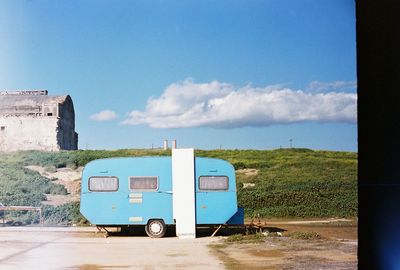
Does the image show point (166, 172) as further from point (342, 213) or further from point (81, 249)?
point (342, 213)

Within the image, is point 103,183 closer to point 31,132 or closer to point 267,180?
point 31,132

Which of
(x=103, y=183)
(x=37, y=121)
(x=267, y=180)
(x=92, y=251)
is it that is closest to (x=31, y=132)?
(x=37, y=121)

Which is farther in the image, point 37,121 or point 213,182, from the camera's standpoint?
point 213,182

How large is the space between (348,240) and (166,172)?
6.46ft

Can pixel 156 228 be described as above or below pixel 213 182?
below

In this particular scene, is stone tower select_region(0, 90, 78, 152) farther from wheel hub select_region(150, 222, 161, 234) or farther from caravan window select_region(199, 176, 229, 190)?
caravan window select_region(199, 176, 229, 190)

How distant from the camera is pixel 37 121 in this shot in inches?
245

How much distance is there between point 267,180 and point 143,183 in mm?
1320

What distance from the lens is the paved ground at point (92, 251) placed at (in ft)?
19.4

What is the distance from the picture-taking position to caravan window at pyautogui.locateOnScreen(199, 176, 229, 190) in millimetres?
6734

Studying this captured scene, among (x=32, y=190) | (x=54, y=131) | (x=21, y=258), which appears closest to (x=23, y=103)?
(x=54, y=131)

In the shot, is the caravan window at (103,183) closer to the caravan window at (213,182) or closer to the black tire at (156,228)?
the black tire at (156,228)

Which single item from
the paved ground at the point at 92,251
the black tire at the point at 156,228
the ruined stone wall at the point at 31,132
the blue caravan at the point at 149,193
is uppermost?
the ruined stone wall at the point at 31,132

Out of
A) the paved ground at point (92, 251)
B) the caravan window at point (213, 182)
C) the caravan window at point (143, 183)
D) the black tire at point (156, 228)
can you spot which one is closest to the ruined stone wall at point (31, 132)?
the paved ground at point (92, 251)
